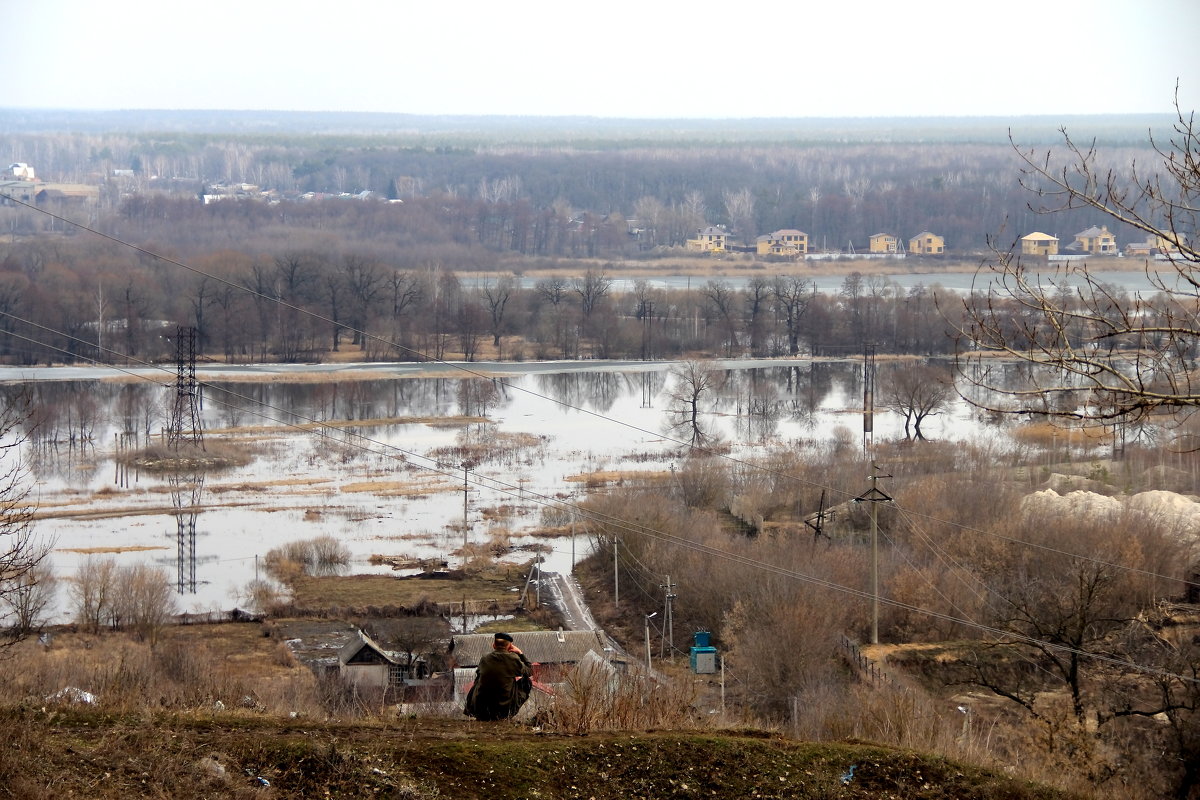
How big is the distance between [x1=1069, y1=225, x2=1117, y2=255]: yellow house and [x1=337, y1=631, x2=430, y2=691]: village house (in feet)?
147

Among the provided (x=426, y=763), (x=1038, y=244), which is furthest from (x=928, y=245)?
(x=426, y=763)

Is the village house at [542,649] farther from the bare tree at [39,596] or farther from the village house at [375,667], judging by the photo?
the bare tree at [39,596]

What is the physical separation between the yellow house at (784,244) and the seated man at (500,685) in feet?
171

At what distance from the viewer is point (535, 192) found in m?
71.8

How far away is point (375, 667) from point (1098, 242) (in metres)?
46.6

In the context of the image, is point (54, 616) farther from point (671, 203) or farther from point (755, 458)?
point (671, 203)

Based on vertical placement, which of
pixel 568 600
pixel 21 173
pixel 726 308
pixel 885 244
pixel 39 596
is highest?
pixel 21 173

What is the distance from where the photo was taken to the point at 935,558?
538 inches

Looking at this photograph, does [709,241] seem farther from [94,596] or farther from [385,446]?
[94,596]

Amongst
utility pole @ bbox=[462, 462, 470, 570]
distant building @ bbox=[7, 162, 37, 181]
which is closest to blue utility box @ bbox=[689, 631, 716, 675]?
utility pole @ bbox=[462, 462, 470, 570]

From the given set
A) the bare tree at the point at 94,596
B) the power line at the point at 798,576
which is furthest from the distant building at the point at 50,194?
the bare tree at the point at 94,596

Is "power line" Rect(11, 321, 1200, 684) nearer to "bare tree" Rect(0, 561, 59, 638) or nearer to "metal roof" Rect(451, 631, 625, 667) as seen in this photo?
"metal roof" Rect(451, 631, 625, 667)

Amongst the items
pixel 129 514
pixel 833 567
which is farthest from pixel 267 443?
pixel 833 567

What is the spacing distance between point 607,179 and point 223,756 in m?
70.7
